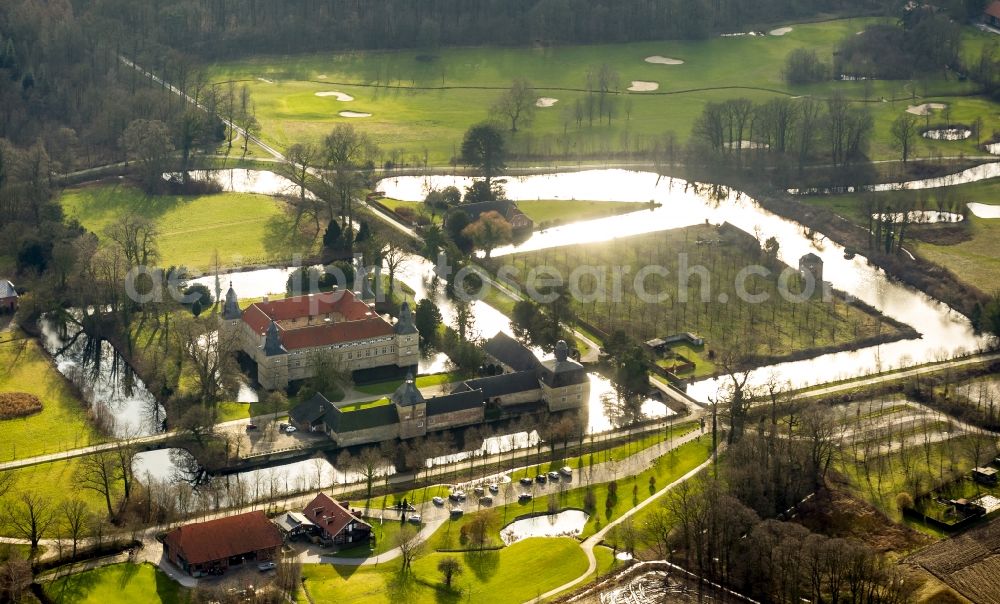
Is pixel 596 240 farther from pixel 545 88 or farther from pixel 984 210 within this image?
pixel 545 88

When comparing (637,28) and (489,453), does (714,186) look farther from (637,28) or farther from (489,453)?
(489,453)

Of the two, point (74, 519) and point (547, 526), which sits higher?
point (74, 519)

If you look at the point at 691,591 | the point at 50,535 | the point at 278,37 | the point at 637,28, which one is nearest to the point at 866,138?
the point at 637,28

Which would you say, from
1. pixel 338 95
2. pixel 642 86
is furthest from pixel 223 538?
pixel 642 86

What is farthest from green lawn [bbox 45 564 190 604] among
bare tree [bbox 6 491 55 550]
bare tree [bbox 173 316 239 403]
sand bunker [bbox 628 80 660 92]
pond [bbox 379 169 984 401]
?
sand bunker [bbox 628 80 660 92]

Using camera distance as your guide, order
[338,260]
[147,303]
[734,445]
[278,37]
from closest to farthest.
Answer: [734,445] → [147,303] → [338,260] → [278,37]

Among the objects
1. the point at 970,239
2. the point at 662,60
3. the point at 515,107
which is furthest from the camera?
the point at 662,60
